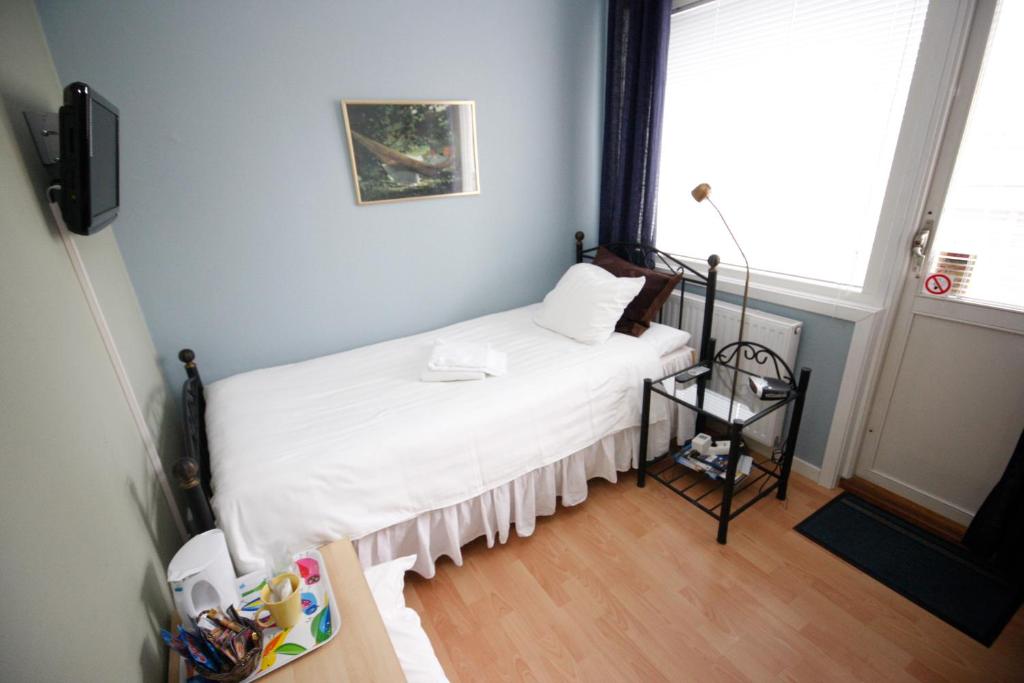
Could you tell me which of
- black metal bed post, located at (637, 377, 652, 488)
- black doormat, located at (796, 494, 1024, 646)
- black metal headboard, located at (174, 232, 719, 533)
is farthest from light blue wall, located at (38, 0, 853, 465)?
black metal bed post, located at (637, 377, 652, 488)

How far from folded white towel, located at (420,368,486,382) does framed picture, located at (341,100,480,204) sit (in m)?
1.00

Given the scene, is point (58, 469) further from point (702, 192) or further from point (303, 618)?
point (702, 192)

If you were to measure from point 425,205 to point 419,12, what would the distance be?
91 centimetres

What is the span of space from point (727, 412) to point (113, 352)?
7.33 feet

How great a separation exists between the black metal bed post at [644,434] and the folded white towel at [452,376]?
0.76 metres

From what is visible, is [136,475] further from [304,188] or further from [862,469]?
[862,469]

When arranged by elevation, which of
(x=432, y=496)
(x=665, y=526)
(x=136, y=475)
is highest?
(x=136, y=475)

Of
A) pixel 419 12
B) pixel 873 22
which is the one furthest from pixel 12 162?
pixel 873 22

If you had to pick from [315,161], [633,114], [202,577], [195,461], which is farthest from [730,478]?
[315,161]

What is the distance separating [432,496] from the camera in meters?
1.74

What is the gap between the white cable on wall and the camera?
1253mm

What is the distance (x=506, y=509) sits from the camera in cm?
195

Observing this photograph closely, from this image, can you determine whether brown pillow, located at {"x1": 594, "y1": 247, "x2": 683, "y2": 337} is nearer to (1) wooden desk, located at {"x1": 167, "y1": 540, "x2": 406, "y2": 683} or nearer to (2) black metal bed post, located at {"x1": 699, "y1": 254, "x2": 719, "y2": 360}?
(2) black metal bed post, located at {"x1": 699, "y1": 254, "x2": 719, "y2": 360}

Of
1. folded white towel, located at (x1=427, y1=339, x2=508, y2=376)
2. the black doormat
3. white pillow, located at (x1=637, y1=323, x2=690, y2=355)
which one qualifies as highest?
folded white towel, located at (x1=427, y1=339, x2=508, y2=376)
